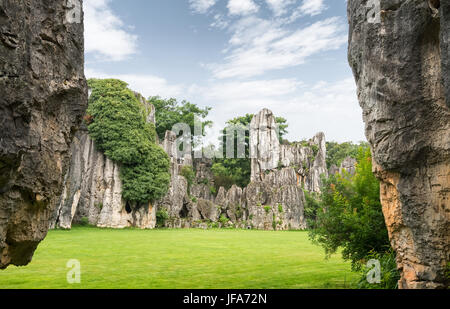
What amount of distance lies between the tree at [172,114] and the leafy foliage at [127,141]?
19053 millimetres

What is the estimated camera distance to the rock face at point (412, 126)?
652 cm

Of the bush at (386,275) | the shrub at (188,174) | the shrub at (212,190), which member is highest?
the shrub at (188,174)

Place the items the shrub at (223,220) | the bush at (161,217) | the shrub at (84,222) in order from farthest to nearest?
the shrub at (223,220), the bush at (161,217), the shrub at (84,222)

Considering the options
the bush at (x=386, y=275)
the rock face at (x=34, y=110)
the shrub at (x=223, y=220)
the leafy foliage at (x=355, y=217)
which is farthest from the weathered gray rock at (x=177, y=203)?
the rock face at (x=34, y=110)

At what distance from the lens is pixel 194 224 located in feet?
128

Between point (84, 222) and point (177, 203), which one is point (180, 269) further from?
point (177, 203)

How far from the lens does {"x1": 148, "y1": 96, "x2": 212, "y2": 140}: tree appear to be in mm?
55531

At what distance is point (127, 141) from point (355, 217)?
27768 millimetres

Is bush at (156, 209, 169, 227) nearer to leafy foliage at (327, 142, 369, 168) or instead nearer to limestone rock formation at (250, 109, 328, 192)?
limestone rock formation at (250, 109, 328, 192)

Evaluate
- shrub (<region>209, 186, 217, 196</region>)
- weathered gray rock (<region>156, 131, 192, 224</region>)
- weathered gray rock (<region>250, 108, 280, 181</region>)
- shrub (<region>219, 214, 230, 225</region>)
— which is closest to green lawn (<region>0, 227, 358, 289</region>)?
weathered gray rock (<region>156, 131, 192, 224</region>)

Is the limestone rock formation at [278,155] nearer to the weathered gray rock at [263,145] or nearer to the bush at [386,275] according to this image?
the weathered gray rock at [263,145]

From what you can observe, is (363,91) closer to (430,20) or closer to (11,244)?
(430,20)

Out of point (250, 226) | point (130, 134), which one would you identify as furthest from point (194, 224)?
point (130, 134)

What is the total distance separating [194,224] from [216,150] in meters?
21.3
